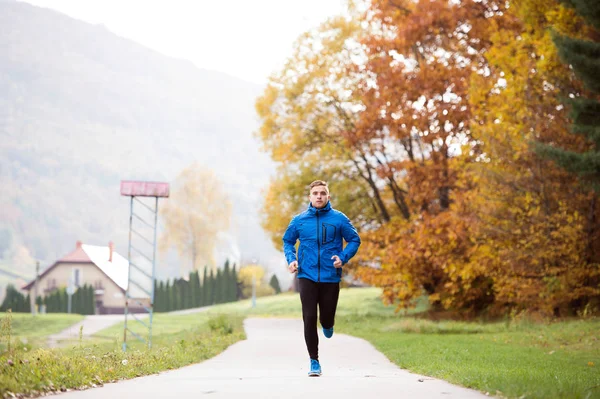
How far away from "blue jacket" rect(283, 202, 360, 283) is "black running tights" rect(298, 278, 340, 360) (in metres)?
0.09

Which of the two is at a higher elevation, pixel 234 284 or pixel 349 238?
pixel 349 238

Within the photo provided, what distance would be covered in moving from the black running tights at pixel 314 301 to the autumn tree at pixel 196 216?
69.3m

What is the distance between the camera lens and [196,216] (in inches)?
3132

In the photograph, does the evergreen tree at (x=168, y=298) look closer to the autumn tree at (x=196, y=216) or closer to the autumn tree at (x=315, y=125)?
the autumn tree at (x=196, y=216)

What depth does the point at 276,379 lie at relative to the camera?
9023 mm

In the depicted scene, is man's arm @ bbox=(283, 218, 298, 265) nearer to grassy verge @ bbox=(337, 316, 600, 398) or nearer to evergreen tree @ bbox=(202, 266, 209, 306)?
grassy verge @ bbox=(337, 316, 600, 398)

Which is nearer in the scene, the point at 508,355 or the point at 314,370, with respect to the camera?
the point at 314,370

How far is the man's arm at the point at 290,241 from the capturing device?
952 cm

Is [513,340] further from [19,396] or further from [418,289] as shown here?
[19,396]

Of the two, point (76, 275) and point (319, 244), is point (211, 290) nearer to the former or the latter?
point (76, 275)

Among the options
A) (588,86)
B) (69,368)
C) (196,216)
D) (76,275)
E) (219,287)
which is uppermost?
(196,216)

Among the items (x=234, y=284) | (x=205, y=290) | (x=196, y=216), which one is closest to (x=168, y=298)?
(x=205, y=290)

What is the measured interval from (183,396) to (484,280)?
2265cm

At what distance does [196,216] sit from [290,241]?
70592 mm
